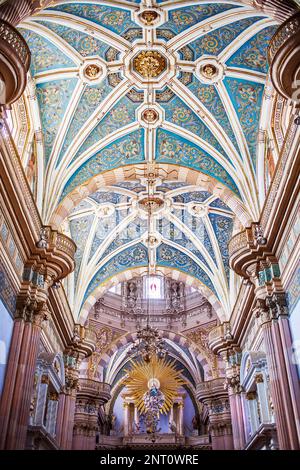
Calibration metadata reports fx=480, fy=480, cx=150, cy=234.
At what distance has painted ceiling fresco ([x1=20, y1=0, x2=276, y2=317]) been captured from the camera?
1112 cm

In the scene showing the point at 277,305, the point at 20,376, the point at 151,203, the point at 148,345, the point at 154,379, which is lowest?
the point at 20,376

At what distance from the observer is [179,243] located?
18562 mm

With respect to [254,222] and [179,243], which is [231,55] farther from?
[179,243]

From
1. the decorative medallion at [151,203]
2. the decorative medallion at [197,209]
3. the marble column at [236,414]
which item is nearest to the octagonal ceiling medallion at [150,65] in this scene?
the decorative medallion at [151,203]

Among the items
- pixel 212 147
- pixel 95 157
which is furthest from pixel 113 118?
pixel 212 147

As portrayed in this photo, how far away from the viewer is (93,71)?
1226 centimetres

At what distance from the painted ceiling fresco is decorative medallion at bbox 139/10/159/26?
0.08ft

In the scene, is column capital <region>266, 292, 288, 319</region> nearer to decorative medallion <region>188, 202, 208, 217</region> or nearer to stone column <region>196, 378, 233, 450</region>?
decorative medallion <region>188, 202, 208, 217</region>

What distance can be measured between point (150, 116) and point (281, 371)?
24.8 feet

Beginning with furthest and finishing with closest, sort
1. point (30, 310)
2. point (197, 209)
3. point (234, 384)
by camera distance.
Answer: point (197, 209), point (234, 384), point (30, 310)

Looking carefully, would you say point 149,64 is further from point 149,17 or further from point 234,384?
point 234,384

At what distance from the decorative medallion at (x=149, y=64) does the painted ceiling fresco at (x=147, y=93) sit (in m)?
0.03

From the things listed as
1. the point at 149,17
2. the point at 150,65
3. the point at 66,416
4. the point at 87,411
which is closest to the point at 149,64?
the point at 150,65

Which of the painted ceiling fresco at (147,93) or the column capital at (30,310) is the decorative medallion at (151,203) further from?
the column capital at (30,310)
